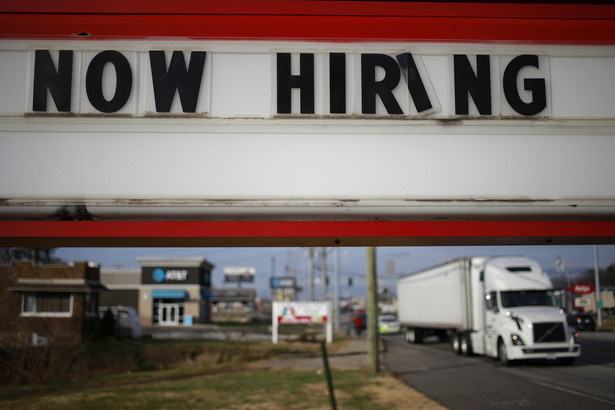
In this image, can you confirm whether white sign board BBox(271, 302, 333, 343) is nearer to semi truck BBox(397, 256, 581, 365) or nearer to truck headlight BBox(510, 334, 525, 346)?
semi truck BBox(397, 256, 581, 365)

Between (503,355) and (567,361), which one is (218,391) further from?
(567,361)

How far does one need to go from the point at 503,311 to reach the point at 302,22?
54.9 feet

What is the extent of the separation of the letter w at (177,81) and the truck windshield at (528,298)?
17147mm

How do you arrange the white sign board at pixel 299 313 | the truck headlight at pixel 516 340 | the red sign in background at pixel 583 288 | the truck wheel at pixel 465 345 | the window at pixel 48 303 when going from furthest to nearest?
the window at pixel 48 303, the white sign board at pixel 299 313, the truck wheel at pixel 465 345, the truck headlight at pixel 516 340, the red sign in background at pixel 583 288

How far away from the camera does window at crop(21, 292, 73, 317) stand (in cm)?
3203

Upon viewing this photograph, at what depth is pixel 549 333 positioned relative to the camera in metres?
16.9

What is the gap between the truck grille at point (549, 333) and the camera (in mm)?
16875

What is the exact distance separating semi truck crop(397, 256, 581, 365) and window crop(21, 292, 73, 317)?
68.7 ft

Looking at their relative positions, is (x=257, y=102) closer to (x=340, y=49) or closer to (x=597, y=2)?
(x=340, y=49)

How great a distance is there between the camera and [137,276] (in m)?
Answer: 75.4

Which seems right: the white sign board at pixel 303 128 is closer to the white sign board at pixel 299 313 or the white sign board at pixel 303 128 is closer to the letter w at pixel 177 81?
the letter w at pixel 177 81

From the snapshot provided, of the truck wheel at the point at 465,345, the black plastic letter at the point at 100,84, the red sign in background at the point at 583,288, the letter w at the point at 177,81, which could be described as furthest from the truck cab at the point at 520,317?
the black plastic letter at the point at 100,84

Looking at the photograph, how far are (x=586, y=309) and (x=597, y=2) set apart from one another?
18.8 metres

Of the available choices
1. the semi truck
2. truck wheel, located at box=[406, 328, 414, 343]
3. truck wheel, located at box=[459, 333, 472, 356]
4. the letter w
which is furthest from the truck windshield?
the letter w
